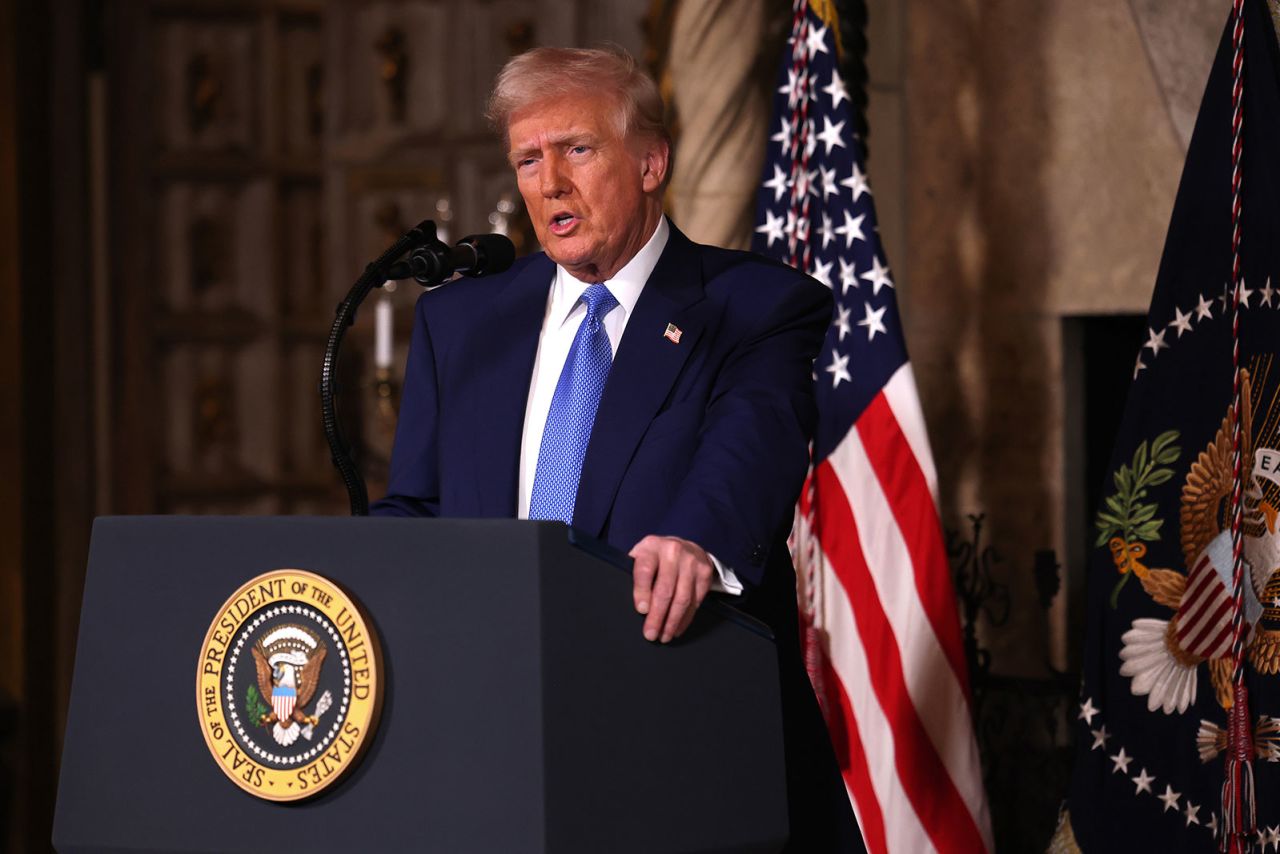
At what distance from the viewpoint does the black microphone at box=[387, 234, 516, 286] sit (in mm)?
1871

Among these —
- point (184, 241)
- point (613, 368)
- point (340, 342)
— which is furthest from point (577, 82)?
point (184, 241)

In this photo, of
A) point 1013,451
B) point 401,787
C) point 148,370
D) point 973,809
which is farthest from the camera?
point 148,370

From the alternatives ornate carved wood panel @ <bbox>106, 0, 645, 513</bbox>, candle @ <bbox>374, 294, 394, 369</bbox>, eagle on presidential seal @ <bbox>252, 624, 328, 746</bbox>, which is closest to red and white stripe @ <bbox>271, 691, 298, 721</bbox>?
eagle on presidential seal @ <bbox>252, 624, 328, 746</bbox>

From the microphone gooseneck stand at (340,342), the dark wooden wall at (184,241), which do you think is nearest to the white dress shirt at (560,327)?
the microphone gooseneck stand at (340,342)

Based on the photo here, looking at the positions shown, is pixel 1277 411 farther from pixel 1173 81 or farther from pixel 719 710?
pixel 719 710

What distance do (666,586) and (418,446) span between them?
66 cm

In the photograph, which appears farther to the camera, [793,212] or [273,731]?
[793,212]

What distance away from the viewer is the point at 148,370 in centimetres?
578

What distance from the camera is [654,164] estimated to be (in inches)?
83.1

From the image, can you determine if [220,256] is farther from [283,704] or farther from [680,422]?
[283,704]

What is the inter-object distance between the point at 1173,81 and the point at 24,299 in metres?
3.71

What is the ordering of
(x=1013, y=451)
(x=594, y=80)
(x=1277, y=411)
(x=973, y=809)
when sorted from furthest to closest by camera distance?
1. (x=1013, y=451)
2. (x=973, y=809)
3. (x=1277, y=411)
4. (x=594, y=80)

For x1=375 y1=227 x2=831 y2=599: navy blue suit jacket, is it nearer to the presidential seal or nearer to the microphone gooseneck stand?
the microphone gooseneck stand

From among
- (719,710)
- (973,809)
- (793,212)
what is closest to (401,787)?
(719,710)
